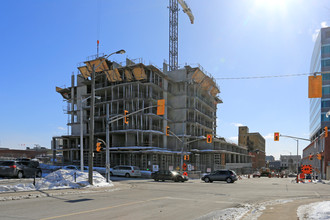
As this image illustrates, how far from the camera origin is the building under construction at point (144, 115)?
190 feet

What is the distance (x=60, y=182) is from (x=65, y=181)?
0.43m

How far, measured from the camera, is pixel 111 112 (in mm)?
59562

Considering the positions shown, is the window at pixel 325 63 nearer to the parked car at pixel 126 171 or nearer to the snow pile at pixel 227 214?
the parked car at pixel 126 171

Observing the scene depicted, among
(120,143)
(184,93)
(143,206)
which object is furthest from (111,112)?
(143,206)

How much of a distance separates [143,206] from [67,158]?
6007 cm

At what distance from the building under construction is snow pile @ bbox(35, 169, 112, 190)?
28694 millimetres

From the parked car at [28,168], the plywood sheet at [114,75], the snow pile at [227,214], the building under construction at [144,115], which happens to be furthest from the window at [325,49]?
the snow pile at [227,214]

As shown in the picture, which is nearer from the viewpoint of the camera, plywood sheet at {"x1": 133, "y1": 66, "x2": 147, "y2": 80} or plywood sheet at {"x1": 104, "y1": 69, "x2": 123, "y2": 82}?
plywood sheet at {"x1": 133, "y1": 66, "x2": 147, "y2": 80}

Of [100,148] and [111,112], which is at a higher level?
[111,112]

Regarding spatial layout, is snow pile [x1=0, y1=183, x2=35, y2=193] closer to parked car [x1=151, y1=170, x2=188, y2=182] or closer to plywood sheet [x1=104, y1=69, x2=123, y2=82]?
parked car [x1=151, y1=170, x2=188, y2=182]

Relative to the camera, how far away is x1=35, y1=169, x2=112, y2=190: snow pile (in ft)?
60.8

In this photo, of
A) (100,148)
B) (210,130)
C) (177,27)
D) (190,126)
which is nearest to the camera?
(100,148)

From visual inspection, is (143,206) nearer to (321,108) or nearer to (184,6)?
(321,108)

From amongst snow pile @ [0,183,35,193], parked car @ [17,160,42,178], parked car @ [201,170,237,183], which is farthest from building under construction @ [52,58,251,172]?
snow pile @ [0,183,35,193]
